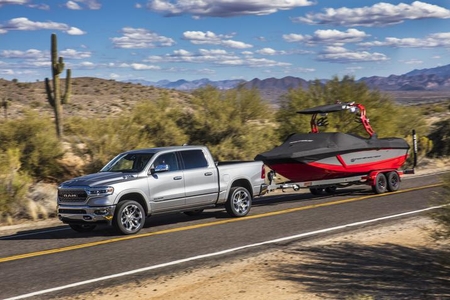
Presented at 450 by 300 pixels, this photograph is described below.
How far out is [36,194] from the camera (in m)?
18.0

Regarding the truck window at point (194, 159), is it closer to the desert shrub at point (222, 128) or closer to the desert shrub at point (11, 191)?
the desert shrub at point (11, 191)

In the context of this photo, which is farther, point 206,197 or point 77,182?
point 206,197

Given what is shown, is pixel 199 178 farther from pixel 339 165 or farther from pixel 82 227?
pixel 339 165

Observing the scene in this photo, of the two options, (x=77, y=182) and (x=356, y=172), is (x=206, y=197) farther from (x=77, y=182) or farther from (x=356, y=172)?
(x=356, y=172)

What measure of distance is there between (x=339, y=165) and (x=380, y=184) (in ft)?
6.93

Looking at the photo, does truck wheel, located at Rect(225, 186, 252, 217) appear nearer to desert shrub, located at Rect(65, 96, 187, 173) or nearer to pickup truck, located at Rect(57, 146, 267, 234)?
pickup truck, located at Rect(57, 146, 267, 234)

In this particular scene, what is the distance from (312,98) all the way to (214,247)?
18038mm

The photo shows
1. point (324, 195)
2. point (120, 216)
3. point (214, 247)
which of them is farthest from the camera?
point (324, 195)

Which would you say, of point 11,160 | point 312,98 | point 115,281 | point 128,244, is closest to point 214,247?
point 128,244

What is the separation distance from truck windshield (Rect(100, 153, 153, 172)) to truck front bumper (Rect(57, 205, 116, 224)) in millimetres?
1298

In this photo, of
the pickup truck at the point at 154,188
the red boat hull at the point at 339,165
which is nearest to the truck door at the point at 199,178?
the pickup truck at the point at 154,188

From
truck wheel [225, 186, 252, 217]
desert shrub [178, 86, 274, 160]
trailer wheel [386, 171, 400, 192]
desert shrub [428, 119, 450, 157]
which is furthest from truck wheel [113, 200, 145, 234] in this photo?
desert shrub [428, 119, 450, 157]

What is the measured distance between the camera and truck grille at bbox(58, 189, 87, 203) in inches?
501

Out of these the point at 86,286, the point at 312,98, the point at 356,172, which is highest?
the point at 312,98
